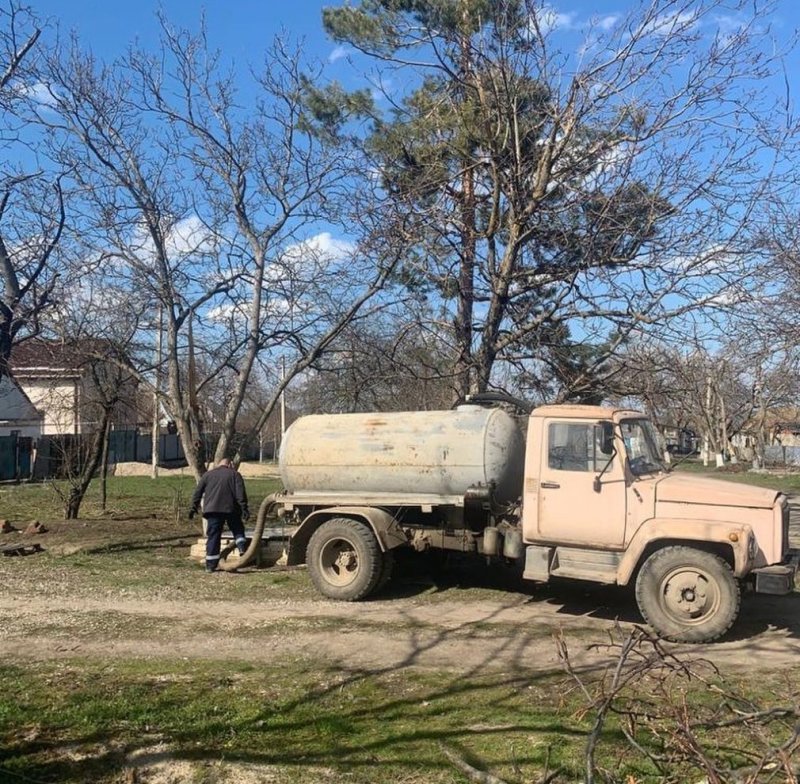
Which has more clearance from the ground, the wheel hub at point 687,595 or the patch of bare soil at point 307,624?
the wheel hub at point 687,595

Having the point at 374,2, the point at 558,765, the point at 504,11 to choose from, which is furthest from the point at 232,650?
the point at 374,2

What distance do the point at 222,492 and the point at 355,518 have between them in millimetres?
2525

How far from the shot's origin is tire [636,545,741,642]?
7.87 m

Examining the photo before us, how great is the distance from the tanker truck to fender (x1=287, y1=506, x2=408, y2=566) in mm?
18

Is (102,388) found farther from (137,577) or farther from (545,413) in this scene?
(545,413)

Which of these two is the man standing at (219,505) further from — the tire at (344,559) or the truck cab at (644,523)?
the truck cab at (644,523)

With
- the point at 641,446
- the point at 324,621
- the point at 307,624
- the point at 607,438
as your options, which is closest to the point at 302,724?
the point at 307,624

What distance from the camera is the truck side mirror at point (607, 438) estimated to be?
8.68 meters

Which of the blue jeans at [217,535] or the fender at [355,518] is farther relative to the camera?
the blue jeans at [217,535]

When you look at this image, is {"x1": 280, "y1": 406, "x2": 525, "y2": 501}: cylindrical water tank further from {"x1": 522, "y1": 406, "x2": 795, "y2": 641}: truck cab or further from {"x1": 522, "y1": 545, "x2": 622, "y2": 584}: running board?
{"x1": 522, "y1": 545, "x2": 622, "y2": 584}: running board

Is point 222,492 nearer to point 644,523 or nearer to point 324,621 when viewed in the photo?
point 324,621

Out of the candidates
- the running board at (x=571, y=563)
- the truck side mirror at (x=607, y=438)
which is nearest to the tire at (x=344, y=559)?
the running board at (x=571, y=563)

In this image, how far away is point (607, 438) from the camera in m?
8.72

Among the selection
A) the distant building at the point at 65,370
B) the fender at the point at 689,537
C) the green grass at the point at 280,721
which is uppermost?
the distant building at the point at 65,370
